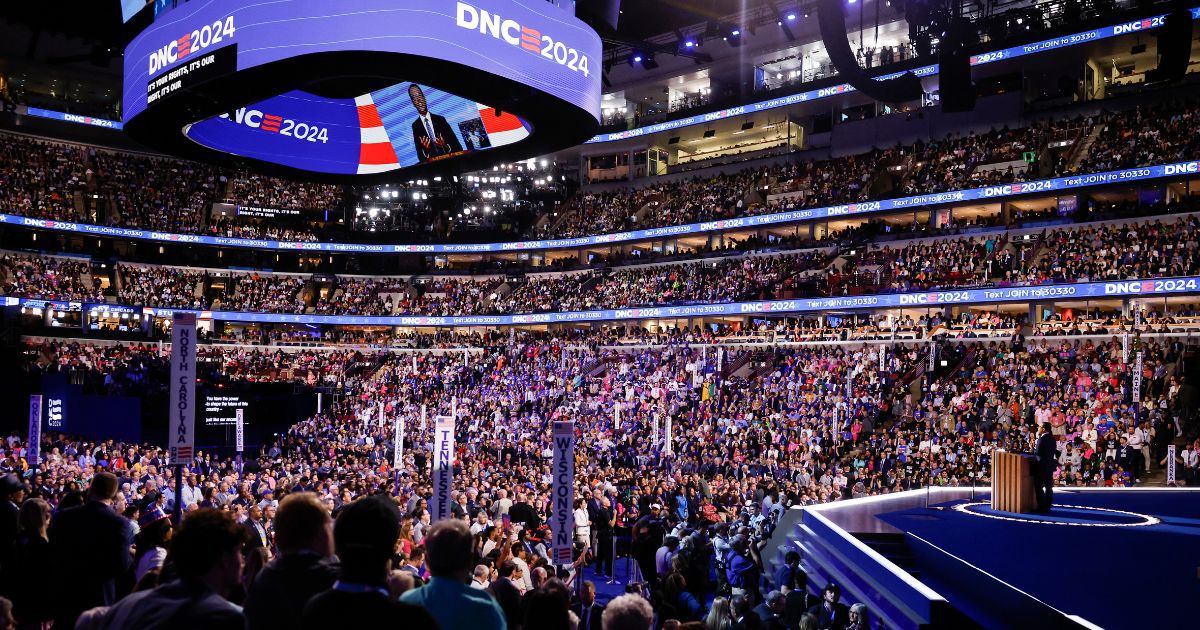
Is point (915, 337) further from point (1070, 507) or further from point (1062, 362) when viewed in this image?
point (1070, 507)

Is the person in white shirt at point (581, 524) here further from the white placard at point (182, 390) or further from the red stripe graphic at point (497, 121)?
the white placard at point (182, 390)

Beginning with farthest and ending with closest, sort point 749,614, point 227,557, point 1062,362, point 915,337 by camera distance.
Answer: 1. point 915,337
2. point 1062,362
3. point 749,614
4. point 227,557

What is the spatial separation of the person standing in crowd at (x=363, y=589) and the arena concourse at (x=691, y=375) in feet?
0.06

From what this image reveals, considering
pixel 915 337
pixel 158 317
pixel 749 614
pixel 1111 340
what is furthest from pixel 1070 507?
pixel 158 317

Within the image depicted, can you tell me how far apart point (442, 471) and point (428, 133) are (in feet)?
23.9

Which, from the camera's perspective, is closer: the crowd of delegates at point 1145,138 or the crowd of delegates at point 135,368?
the crowd of delegates at point 1145,138

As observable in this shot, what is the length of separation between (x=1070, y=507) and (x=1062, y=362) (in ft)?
46.2

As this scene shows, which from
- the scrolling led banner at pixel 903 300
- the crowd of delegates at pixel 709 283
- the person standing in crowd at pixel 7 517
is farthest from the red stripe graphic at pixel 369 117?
the crowd of delegates at pixel 709 283

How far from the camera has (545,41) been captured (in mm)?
12391

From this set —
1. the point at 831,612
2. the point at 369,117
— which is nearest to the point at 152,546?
the point at 831,612

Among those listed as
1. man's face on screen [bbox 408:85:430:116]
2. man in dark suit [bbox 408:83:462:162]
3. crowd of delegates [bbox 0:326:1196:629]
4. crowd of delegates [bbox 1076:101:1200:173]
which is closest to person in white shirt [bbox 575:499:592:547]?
crowd of delegates [bbox 0:326:1196:629]

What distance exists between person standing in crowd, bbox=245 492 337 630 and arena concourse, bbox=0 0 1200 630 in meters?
0.01

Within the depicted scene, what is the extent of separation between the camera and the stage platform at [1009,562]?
24.6 feet

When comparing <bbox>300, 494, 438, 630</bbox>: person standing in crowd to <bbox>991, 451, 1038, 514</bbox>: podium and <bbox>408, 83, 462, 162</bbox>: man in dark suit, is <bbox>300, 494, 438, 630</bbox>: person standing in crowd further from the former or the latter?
<bbox>991, 451, 1038, 514</bbox>: podium
